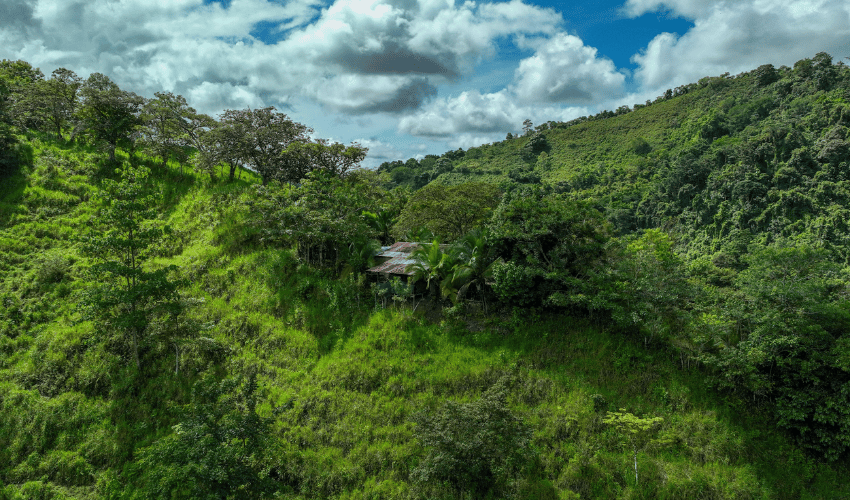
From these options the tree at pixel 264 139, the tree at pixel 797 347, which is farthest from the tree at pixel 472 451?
the tree at pixel 264 139

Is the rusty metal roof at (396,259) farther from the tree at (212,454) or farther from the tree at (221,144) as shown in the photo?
the tree at (221,144)

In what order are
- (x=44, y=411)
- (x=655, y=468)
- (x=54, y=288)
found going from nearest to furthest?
(x=655, y=468) → (x=44, y=411) → (x=54, y=288)

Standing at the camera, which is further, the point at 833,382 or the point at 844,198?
the point at 844,198

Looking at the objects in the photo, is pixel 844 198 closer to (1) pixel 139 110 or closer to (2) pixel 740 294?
(2) pixel 740 294

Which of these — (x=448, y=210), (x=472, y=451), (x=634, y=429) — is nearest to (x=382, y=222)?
(x=448, y=210)

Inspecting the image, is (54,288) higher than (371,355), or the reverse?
(54,288)

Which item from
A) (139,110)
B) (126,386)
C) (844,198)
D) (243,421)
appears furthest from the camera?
(844,198)

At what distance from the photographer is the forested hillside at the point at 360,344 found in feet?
33.9

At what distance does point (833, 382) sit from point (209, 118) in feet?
114

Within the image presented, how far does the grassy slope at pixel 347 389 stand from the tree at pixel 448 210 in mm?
7358

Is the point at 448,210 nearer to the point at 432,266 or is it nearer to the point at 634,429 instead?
the point at 432,266

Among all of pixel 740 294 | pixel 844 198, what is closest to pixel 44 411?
pixel 740 294

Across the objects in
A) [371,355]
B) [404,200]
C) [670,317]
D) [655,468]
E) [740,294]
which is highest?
[404,200]

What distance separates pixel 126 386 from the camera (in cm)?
1423
